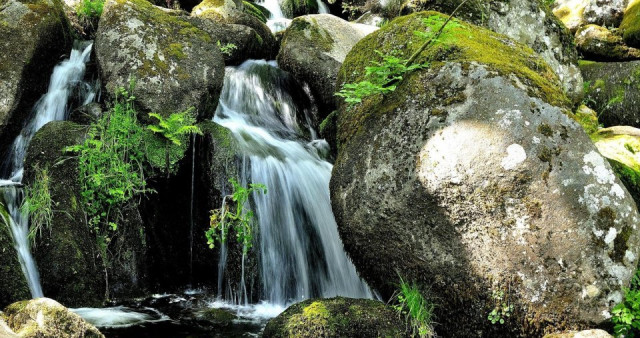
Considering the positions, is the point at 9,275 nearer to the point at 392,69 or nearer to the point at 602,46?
the point at 392,69

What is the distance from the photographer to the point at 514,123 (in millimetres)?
3889

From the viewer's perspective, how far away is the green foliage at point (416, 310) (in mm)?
3783

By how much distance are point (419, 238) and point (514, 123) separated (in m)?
1.17

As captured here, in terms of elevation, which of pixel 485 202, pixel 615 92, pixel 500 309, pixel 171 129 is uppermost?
pixel 171 129

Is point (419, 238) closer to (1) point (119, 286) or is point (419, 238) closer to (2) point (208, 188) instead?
(2) point (208, 188)

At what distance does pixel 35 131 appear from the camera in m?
6.38

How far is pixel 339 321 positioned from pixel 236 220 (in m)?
1.95

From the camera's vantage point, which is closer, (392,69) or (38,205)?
(392,69)

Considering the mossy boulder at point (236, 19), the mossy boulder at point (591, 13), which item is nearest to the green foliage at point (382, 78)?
the mossy boulder at point (236, 19)

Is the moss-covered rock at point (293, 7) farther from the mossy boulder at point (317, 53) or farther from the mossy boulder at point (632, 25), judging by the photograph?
the mossy boulder at point (632, 25)

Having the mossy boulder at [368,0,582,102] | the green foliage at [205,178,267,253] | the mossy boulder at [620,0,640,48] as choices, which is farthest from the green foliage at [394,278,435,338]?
the mossy boulder at [620,0,640,48]

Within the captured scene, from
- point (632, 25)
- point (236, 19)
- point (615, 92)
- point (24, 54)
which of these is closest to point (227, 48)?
point (236, 19)

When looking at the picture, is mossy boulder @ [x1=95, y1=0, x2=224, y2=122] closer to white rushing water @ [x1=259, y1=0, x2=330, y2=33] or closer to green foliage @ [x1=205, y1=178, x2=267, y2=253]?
green foliage @ [x1=205, y1=178, x2=267, y2=253]

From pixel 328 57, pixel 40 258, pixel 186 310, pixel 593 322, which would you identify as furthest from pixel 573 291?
pixel 328 57
